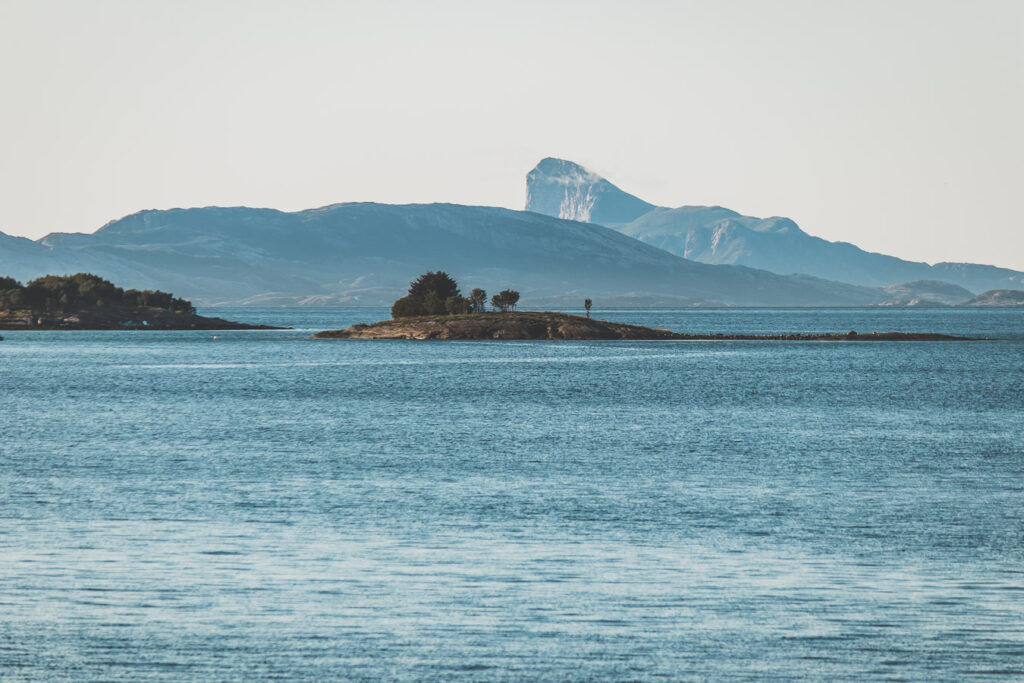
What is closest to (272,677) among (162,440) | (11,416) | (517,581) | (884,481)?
(517,581)

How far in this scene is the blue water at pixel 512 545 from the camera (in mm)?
21547

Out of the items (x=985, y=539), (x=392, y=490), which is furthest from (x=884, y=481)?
(x=392, y=490)

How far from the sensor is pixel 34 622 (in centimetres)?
2341

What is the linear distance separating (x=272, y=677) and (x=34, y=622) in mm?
6401

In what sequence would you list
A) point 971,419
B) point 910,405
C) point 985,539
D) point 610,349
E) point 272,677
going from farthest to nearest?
point 610,349, point 910,405, point 971,419, point 985,539, point 272,677

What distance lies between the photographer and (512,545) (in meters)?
31.1

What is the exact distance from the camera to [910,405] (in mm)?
82812

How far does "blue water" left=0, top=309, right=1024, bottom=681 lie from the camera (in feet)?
70.7

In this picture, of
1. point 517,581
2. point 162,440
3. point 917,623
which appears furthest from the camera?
point 162,440

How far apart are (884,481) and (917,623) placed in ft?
69.2

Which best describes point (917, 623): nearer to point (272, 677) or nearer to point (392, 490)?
point (272, 677)

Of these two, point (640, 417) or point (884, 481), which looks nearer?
point (884, 481)

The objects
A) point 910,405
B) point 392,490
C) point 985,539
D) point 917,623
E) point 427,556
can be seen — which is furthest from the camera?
point 910,405

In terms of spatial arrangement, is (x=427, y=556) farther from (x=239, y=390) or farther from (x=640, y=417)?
(x=239, y=390)
